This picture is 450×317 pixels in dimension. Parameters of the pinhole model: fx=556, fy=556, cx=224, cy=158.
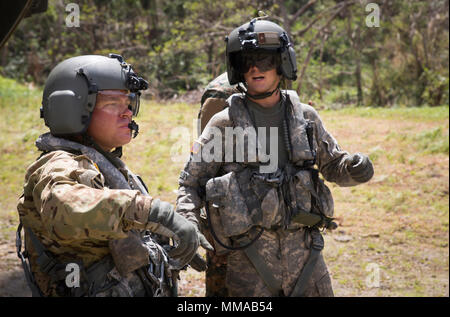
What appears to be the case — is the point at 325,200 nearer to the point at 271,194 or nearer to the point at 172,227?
the point at 271,194

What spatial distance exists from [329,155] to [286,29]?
26.8ft

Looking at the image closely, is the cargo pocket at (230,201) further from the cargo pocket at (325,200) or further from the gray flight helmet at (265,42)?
the gray flight helmet at (265,42)

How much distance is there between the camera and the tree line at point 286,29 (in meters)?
14.2

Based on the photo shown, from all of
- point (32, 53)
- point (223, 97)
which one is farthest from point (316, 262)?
point (32, 53)

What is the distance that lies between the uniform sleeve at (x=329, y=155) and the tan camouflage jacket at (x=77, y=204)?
1729 mm

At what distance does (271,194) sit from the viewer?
3.45 meters

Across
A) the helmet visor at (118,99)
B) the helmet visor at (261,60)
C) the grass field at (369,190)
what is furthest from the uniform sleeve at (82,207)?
the grass field at (369,190)

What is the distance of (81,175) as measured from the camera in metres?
2.27

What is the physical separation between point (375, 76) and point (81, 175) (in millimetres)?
15844

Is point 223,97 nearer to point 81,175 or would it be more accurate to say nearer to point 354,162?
point 354,162

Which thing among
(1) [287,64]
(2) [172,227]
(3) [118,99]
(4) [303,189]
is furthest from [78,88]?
(4) [303,189]

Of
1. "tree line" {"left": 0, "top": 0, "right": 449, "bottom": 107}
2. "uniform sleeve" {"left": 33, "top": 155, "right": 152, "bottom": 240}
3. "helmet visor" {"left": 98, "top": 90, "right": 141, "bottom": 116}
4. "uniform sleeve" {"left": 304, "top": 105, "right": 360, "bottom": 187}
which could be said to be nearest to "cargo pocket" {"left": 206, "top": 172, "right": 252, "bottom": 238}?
"uniform sleeve" {"left": 304, "top": 105, "right": 360, "bottom": 187}

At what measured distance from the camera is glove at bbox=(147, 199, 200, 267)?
87.1 inches

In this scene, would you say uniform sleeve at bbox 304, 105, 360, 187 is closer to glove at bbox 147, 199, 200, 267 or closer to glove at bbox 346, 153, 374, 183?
glove at bbox 346, 153, 374, 183
